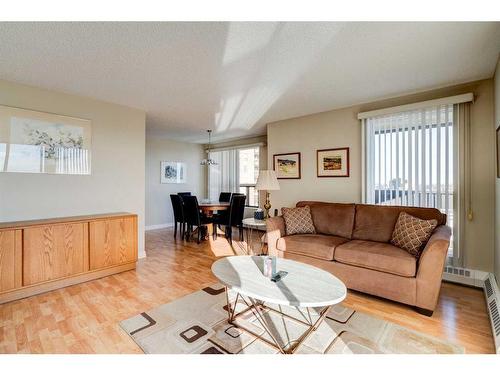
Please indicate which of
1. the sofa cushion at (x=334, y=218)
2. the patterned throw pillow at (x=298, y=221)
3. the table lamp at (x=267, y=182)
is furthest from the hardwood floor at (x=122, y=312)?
the table lamp at (x=267, y=182)

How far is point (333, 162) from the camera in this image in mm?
3957

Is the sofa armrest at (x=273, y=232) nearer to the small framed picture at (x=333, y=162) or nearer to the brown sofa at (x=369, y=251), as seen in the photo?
the brown sofa at (x=369, y=251)

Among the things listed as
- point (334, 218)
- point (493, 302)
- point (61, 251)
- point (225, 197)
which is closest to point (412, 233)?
point (493, 302)

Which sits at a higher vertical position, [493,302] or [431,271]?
[431,271]

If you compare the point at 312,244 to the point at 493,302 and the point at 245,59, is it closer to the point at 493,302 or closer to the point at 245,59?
the point at 493,302

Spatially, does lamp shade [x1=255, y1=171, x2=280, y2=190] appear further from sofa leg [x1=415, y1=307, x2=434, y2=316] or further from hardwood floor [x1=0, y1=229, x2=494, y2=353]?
sofa leg [x1=415, y1=307, x2=434, y2=316]

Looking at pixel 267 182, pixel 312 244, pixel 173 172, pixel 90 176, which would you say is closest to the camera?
pixel 312 244

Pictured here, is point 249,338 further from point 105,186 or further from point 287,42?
point 105,186

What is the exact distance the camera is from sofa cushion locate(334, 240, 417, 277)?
2280mm

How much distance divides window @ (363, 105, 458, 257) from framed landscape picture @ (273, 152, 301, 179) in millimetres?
1208

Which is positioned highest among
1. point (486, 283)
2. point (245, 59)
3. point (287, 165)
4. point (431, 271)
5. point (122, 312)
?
point (245, 59)

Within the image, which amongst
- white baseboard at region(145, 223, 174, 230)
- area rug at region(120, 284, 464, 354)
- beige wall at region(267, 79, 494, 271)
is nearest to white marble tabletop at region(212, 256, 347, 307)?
area rug at region(120, 284, 464, 354)

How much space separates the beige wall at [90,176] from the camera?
2.82 m

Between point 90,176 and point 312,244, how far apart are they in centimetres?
314
